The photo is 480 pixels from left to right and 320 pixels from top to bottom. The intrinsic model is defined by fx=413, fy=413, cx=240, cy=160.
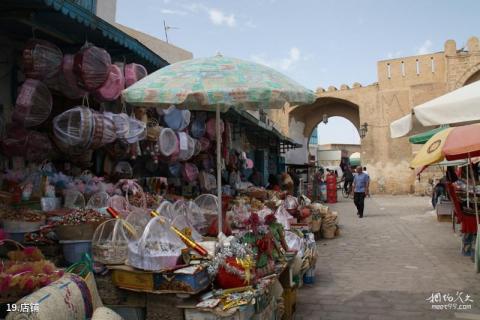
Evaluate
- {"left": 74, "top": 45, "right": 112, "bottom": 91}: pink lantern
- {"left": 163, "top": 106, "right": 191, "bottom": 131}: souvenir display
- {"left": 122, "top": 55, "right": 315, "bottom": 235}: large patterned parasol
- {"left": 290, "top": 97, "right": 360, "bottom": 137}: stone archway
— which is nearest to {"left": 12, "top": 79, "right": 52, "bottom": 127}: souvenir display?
{"left": 74, "top": 45, "right": 112, "bottom": 91}: pink lantern

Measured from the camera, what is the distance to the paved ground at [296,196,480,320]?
4.83m

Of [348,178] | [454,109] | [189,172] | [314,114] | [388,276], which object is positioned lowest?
[388,276]

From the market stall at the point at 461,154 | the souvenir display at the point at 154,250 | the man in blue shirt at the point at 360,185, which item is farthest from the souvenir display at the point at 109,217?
the man in blue shirt at the point at 360,185

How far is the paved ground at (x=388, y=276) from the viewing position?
483 cm

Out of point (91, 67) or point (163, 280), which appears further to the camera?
point (91, 67)

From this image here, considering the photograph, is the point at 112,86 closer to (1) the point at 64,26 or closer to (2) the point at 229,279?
(1) the point at 64,26

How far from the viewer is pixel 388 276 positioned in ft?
20.8

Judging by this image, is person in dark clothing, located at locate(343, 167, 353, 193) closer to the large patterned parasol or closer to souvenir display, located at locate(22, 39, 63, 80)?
the large patterned parasol

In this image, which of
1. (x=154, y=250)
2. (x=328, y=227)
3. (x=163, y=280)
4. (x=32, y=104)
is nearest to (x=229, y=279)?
(x=163, y=280)

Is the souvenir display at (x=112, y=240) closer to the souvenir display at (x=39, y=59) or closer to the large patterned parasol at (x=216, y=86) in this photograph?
the large patterned parasol at (x=216, y=86)

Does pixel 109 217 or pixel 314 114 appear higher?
pixel 314 114

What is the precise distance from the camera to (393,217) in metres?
14.1

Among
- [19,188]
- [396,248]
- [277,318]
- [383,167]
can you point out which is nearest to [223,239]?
[277,318]

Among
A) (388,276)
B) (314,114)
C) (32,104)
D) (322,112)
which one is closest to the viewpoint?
(32,104)
